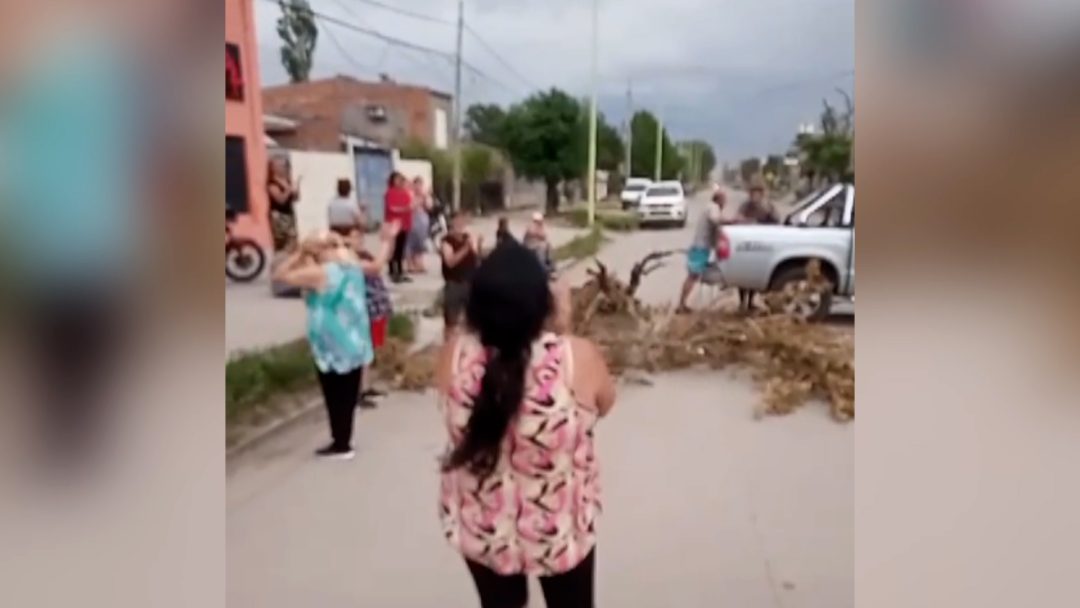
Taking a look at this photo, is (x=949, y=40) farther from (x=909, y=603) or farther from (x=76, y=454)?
(x=76, y=454)

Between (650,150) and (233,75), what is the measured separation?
647 millimetres

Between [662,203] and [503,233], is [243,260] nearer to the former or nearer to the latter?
[503,233]

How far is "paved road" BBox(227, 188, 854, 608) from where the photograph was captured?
1.95m

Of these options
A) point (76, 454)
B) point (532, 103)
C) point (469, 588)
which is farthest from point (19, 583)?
point (532, 103)

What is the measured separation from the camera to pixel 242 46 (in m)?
1.95

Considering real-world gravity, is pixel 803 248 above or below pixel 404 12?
below

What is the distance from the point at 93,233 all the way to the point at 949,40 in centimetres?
131

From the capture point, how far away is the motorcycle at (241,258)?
6.44 feet

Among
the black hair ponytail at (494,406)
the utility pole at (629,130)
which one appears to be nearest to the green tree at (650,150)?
the utility pole at (629,130)

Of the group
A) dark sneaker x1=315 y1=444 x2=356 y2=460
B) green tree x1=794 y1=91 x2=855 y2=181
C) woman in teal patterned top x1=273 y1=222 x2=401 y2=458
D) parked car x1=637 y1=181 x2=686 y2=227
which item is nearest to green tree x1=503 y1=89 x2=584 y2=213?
parked car x1=637 y1=181 x2=686 y2=227

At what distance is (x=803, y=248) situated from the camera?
194cm

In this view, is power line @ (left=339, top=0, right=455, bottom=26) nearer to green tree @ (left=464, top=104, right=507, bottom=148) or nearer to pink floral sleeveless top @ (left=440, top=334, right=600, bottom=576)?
green tree @ (left=464, top=104, right=507, bottom=148)

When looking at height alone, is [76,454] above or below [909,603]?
above

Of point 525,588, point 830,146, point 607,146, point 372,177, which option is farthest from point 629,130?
point 525,588
